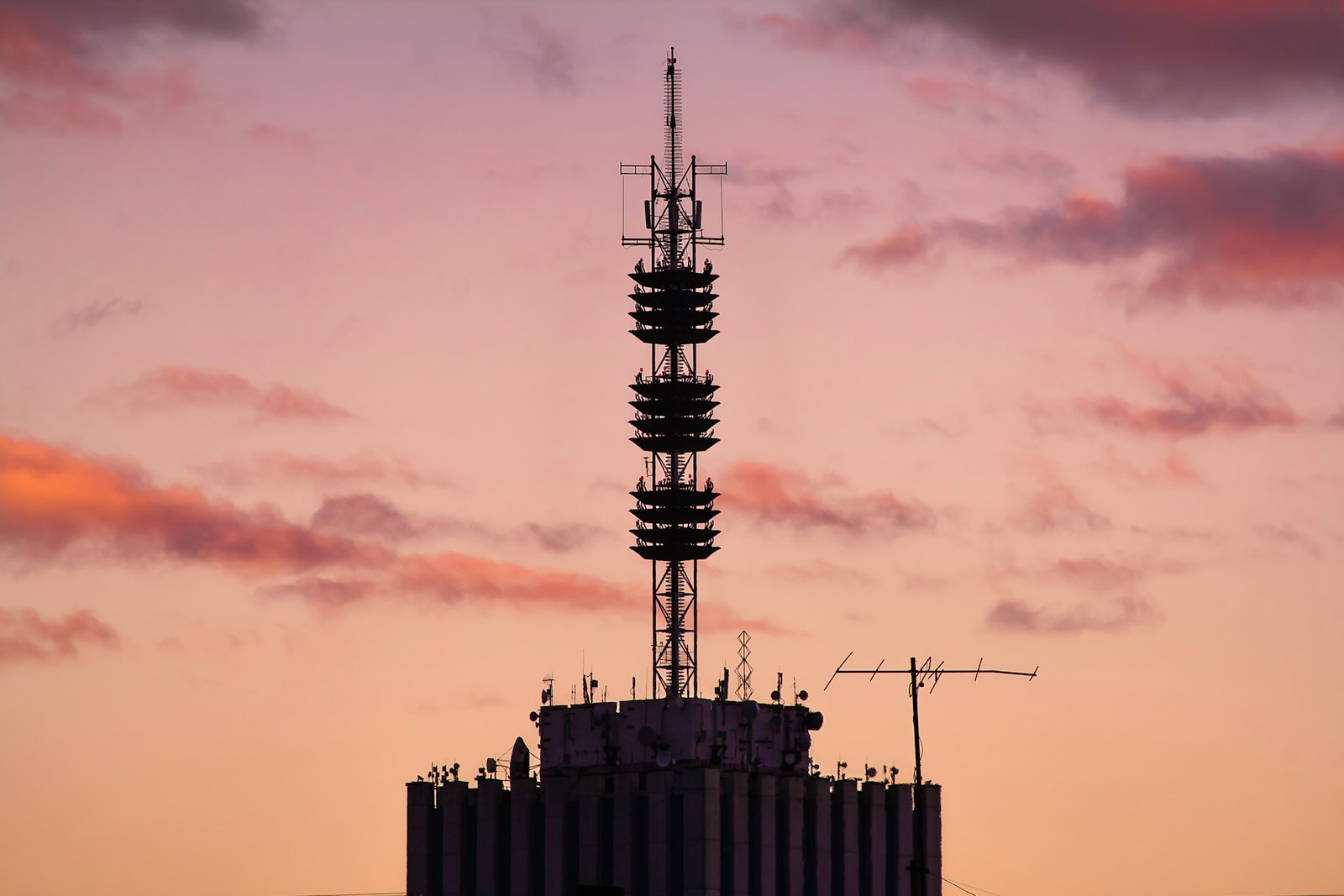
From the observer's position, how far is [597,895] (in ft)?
653

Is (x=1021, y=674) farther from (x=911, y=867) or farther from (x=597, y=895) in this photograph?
(x=597, y=895)

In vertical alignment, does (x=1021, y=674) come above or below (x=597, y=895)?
above

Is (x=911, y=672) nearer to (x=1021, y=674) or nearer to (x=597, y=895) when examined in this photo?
(x=1021, y=674)

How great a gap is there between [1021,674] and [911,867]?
14.6 meters

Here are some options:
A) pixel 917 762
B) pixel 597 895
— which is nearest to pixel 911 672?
pixel 917 762

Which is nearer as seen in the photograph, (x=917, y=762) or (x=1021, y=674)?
(x=917, y=762)

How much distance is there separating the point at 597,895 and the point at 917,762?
25677mm

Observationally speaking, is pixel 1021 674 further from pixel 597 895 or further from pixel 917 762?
pixel 597 895

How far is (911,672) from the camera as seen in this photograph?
7338 inches

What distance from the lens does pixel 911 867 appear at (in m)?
196

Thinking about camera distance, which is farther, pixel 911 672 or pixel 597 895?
pixel 597 895

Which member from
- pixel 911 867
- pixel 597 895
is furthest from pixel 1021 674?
pixel 597 895

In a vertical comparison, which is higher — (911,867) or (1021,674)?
(1021,674)

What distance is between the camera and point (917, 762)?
186m
